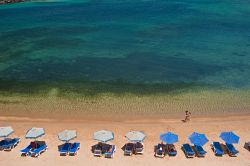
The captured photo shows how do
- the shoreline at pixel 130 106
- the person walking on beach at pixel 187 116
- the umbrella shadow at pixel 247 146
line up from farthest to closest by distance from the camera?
1. the shoreline at pixel 130 106
2. the person walking on beach at pixel 187 116
3. the umbrella shadow at pixel 247 146

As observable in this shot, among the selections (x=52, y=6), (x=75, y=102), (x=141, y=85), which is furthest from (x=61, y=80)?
(x=52, y=6)

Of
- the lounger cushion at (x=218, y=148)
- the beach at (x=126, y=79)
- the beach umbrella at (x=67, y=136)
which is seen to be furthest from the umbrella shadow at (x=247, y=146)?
the beach umbrella at (x=67, y=136)

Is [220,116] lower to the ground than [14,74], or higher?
lower

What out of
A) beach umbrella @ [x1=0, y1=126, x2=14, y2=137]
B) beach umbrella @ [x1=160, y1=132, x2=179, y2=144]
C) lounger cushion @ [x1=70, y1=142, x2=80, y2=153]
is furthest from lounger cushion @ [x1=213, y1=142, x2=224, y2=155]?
beach umbrella @ [x1=0, y1=126, x2=14, y2=137]

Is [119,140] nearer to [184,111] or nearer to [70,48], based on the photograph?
[184,111]

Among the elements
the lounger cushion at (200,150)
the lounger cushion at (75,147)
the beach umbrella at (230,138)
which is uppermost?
the beach umbrella at (230,138)

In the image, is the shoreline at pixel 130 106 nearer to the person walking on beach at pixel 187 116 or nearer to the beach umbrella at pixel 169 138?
the person walking on beach at pixel 187 116
